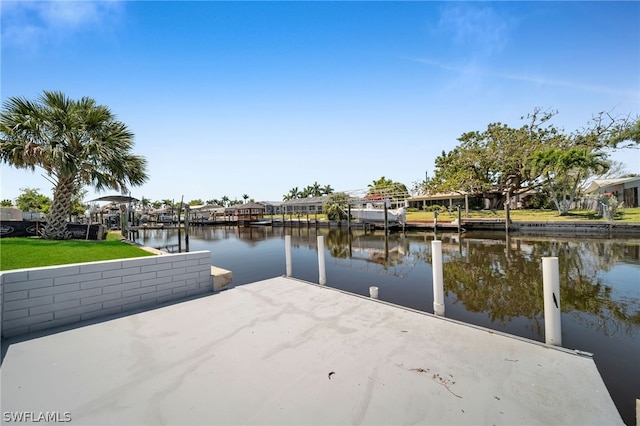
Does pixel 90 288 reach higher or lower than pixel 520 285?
higher

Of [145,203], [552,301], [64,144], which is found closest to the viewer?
[552,301]

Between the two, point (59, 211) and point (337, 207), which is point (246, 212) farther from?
point (59, 211)

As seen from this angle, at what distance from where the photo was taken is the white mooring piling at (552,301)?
301 cm

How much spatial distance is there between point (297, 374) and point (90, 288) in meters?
3.23

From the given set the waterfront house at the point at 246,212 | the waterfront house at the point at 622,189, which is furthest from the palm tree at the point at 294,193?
the waterfront house at the point at 622,189

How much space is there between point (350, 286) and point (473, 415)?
18.2ft

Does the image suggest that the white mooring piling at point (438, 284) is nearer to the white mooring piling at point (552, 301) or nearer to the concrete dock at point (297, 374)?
the concrete dock at point (297, 374)

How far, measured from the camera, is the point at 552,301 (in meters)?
3.05

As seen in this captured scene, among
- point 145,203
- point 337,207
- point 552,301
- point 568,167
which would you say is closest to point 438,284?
point 552,301

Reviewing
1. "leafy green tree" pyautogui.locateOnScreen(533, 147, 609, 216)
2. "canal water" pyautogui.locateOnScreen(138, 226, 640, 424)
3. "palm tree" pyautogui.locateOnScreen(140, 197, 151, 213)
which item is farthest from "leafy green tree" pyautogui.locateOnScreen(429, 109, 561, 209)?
"palm tree" pyautogui.locateOnScreen(140, 197, 151, 213)

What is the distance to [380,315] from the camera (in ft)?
12.8

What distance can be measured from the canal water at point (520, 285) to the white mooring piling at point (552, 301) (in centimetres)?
82

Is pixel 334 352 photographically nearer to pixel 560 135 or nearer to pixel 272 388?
pixel 272 388

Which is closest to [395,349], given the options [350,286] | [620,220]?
[350,286]
